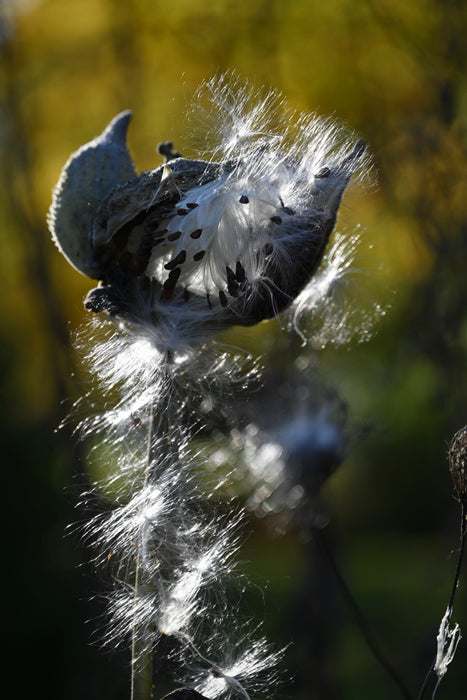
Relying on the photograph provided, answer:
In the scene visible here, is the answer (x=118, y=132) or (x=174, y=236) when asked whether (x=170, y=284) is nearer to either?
(x=174, y=236)

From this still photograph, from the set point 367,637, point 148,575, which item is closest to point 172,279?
point 148,575

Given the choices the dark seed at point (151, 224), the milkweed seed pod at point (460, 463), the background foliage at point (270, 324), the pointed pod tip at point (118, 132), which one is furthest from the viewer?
the background foliage at point (270, 324)

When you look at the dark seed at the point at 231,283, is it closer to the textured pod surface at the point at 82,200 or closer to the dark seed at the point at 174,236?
the dark seed at the point at 174,236

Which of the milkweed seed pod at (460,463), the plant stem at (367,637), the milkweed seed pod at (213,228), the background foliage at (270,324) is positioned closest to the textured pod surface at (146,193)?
the milkweed seed pod at (213,228)

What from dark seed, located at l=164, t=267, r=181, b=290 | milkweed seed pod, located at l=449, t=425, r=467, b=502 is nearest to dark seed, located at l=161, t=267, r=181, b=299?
dark seed, located at l=164, t=267, r=181, b=290

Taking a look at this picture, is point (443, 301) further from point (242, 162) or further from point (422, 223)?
point (242, 162)
